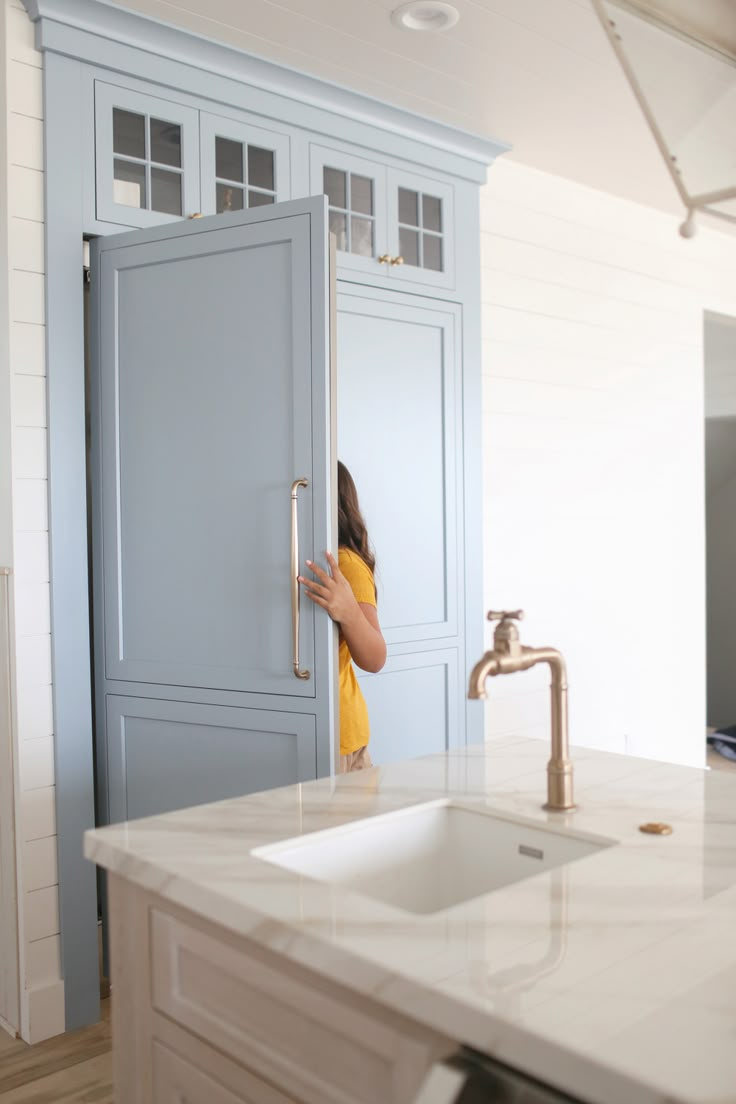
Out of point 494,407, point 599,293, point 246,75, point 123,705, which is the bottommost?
point 123,705

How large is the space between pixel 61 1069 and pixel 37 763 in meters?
0.76

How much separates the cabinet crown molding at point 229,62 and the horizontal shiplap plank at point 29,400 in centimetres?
87

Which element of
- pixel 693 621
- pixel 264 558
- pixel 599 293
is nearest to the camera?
pixel 264 558

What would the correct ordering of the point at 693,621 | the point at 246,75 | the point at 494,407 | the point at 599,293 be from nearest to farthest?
the point at 246,75 < the point at 494,407 < the point at 599,293 < the point at 693,621

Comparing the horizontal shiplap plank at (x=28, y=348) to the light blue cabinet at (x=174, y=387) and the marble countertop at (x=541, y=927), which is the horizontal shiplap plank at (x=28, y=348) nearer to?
the light blue cabinet at (x=174, y=387)

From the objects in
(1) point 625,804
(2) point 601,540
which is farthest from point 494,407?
(1) point 625,804

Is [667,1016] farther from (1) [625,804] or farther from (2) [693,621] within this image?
(2) [693,621]

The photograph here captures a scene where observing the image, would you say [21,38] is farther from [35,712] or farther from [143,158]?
[35,712]

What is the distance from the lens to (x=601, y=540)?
4555 mm

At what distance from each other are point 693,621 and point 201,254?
345cm

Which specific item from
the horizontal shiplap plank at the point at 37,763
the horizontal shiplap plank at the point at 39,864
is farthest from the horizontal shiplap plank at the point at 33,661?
the horizontal shiplap plank at the point at 39,864

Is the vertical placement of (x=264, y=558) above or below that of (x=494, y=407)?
below

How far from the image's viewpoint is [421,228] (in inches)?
144

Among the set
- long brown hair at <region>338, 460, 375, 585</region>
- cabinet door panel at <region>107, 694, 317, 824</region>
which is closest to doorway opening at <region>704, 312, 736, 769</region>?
long brown hair at <region>338, 460, 375, 585</region>
